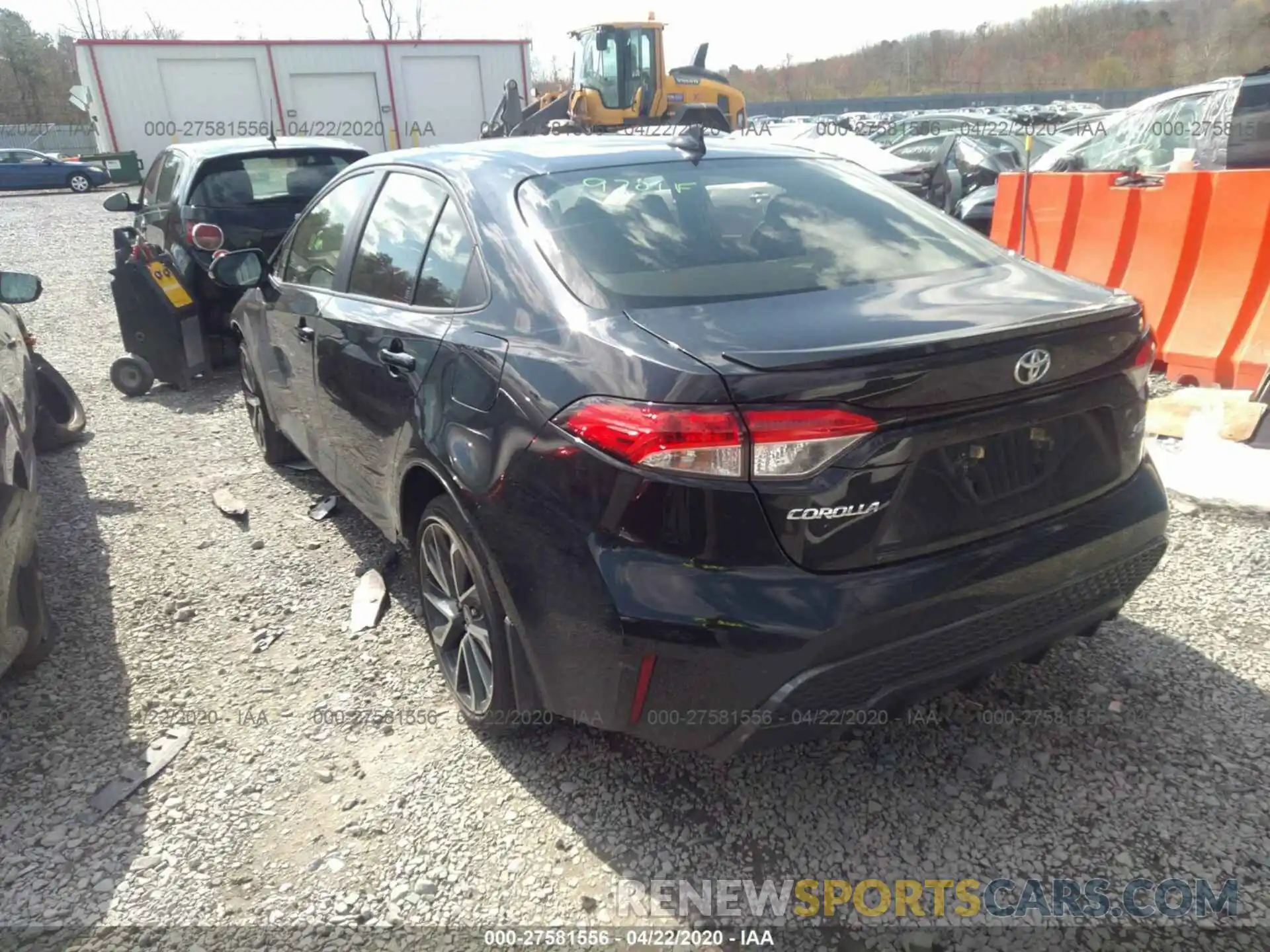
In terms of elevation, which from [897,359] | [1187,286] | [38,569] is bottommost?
[38,569]

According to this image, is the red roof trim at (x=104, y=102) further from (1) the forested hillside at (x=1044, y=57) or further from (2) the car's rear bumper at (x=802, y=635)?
(1) the forested hillside at (x=1044, y=57)

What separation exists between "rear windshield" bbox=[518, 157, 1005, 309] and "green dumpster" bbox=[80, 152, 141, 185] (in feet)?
77.2

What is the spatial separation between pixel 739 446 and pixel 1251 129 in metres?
7.08

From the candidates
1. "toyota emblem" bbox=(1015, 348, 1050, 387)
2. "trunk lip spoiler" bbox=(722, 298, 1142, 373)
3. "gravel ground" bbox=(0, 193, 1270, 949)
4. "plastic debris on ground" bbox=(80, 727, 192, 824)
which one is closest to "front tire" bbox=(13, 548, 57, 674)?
"gravel ground" bbox=(0, 193, 1270, 949)

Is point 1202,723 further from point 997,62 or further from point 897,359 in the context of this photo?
point 997,62

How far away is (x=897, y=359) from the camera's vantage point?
6.19 ft

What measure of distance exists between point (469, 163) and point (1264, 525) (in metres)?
3.57

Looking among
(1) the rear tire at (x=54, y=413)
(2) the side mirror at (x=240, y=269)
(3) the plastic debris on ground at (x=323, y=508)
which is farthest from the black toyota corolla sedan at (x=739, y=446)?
(1) the rear tire at (x=54, y=413)

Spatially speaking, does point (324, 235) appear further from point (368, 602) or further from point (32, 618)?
point (32, 618)

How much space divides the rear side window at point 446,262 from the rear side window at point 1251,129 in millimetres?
6637

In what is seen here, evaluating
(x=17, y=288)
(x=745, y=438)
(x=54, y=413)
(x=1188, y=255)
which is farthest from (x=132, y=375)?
(x=1188, y=255)

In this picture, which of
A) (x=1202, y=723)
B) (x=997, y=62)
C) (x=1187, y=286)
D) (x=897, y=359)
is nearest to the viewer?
(x=897, y=359)

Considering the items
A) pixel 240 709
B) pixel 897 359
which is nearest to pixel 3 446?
pixel 240 709

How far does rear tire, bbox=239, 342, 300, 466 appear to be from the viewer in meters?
4.91
